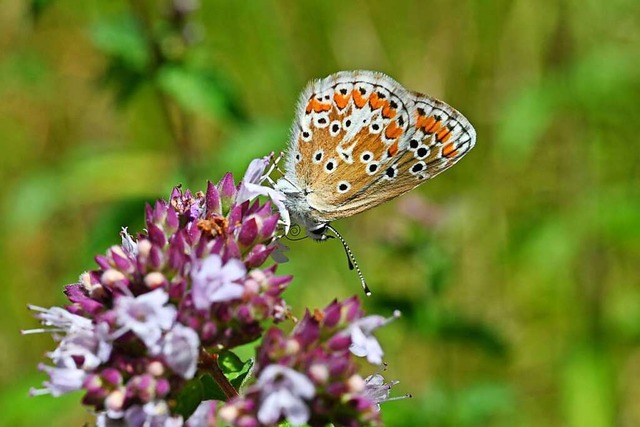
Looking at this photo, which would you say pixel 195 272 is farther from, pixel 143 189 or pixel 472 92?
pixel 472 92

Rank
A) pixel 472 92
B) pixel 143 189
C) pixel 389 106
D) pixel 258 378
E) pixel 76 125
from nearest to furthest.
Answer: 1. pixel 258 378
2. pixel 389 106
3. pixel 143 189
4. pixel 472 92
5. pixel 76 125

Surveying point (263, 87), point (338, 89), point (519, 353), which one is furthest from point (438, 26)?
point (338, 89)

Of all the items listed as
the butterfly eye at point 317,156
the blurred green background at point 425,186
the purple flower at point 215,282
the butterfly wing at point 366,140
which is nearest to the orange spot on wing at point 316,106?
the butterfly wing at point 366,140

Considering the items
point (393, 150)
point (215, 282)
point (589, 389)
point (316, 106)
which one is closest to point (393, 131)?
point (393, 150)

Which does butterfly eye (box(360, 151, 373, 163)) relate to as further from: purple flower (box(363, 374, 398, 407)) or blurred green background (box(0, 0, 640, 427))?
blurred green background (box(0, 0, 640, 427))

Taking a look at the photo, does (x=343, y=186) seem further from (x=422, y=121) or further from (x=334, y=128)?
(x=422, y=121)

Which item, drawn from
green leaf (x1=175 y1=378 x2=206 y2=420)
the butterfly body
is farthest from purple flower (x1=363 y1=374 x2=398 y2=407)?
the butterfly body
